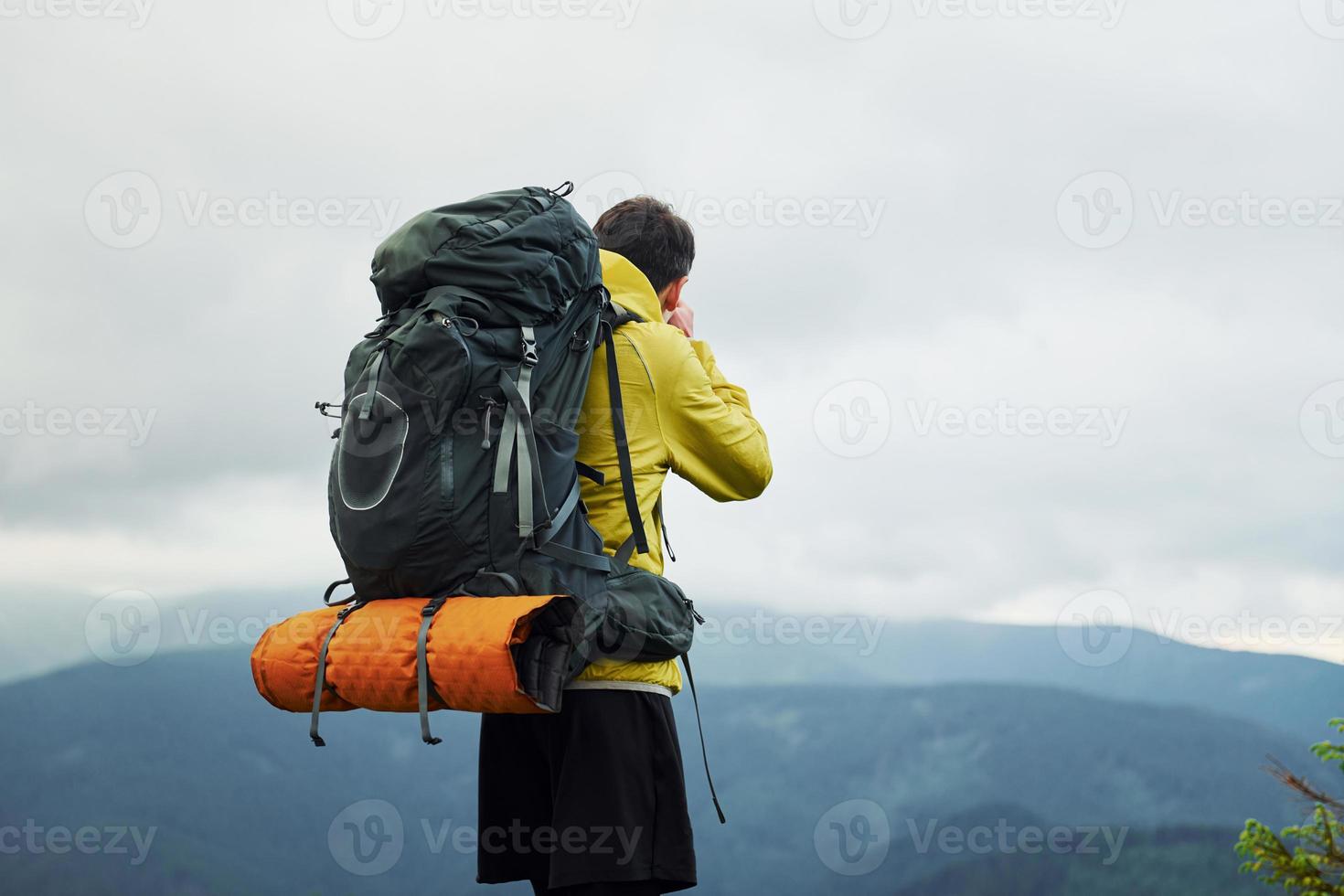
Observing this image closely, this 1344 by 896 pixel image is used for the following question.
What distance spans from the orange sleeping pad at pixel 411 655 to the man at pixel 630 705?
0.29 metres

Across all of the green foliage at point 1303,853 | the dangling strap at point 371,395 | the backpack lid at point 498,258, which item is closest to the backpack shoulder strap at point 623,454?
the backpack lid at point 498,258

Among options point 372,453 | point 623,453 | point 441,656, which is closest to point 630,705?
point 441,656

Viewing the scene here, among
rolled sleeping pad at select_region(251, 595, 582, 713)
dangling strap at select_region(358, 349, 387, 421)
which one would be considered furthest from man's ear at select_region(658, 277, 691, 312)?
rolled sleeping pad at select_region(251, 595, 582, 713)

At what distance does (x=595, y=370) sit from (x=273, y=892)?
30.3 metres

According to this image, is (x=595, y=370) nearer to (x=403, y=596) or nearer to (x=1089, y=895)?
(x=403, y=596)

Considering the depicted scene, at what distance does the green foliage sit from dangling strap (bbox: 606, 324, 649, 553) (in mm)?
5349

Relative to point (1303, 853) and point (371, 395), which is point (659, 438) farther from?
point (1303, 853)

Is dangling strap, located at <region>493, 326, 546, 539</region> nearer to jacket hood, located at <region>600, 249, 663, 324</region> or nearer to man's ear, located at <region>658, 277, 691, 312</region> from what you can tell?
jacket hood, located at <region>600, 249, 663, 324</region>

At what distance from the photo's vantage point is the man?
8.62ft

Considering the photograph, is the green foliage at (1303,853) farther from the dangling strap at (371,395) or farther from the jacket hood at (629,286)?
the dangling strap at (371,395)

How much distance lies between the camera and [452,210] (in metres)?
2.76

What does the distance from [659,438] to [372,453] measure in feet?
2.28

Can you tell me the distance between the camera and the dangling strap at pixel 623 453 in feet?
9.02

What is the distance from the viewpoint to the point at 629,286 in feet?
10.0
